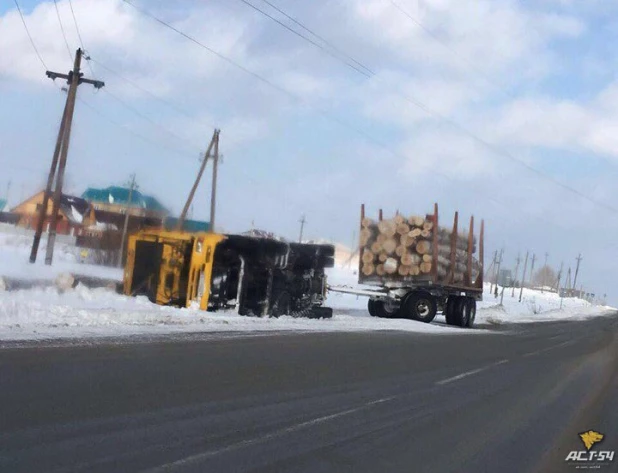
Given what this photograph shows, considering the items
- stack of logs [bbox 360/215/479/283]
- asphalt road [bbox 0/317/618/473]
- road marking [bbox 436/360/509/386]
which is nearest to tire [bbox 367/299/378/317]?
stack of logs [bbox 360/215/479/283]

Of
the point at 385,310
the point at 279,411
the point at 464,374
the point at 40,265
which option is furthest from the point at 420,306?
the point at 279,411

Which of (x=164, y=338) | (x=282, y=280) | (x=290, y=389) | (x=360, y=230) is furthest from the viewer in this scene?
(x=360, y=230)

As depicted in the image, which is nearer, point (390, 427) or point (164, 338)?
point (390, 427)

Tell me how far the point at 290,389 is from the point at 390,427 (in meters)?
2.22

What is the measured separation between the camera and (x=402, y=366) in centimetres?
1441

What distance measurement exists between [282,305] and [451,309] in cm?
1007

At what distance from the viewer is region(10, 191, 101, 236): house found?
5659cm

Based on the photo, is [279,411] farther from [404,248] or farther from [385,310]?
[385,310]

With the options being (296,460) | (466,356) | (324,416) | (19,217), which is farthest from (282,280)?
(19,217)

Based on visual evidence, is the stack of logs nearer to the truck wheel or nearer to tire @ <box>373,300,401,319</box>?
tire @ <box>373,300,401,319</box>

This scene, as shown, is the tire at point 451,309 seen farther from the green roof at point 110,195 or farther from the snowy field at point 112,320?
the green roof at point 110,195

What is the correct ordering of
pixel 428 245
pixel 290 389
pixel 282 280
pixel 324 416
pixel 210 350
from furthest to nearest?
pixel 428 245, pixel 282 280, pixel 210 350, pixel 290 389, pixel 324 416

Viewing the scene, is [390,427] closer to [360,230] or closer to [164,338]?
[164,338]

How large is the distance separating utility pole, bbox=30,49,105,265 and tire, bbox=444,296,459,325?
1604 centimetres
